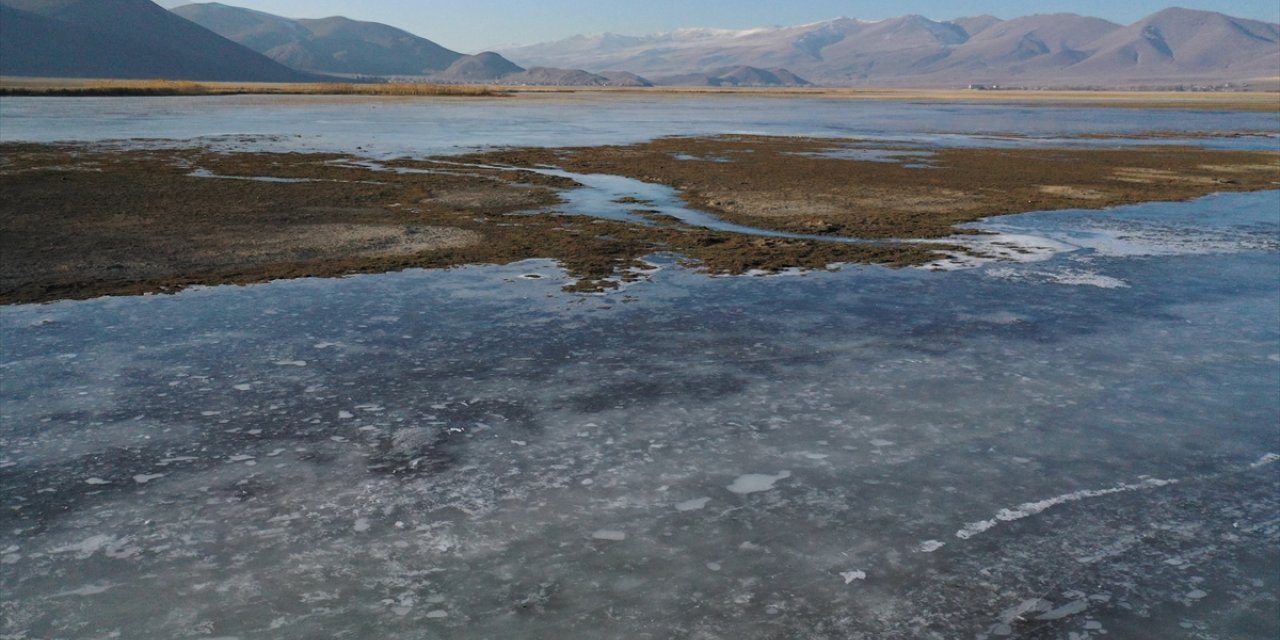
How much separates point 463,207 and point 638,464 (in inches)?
483

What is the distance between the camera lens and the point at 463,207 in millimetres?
17734

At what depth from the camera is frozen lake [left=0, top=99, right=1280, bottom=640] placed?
462 centimetres

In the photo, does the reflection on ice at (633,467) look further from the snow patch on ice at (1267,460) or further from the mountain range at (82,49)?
the mountain range at (82,49)

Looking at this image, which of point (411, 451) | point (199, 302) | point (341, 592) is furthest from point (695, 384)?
point (199, 302)

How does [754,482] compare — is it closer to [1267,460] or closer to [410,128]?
[1267,460]

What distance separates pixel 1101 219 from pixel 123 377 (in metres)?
16.0

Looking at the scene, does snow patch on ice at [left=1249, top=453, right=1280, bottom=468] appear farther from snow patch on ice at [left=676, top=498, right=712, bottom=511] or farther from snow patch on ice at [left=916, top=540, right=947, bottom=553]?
snow patch on ice at [left=676, top=498, right=712, bottom=511]

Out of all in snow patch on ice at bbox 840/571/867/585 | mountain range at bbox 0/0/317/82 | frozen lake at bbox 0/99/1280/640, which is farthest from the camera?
mountain range at bbox 0/0/317/82

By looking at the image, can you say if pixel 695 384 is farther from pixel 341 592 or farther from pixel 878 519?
pixel 341 592

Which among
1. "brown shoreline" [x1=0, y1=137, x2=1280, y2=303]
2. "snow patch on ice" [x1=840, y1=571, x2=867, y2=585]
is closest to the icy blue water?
"brown shoreline" [x1=0, y1=137, x2=1280, y2=303]

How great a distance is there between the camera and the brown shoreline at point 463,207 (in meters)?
12.5

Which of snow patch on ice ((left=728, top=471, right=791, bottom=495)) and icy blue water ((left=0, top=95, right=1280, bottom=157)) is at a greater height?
icy blue water ((left=0, top=95, right=1280, bottom=157))

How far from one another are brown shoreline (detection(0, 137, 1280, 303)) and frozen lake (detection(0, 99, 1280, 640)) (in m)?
1.70

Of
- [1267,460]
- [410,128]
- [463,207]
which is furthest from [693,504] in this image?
[410,128]
